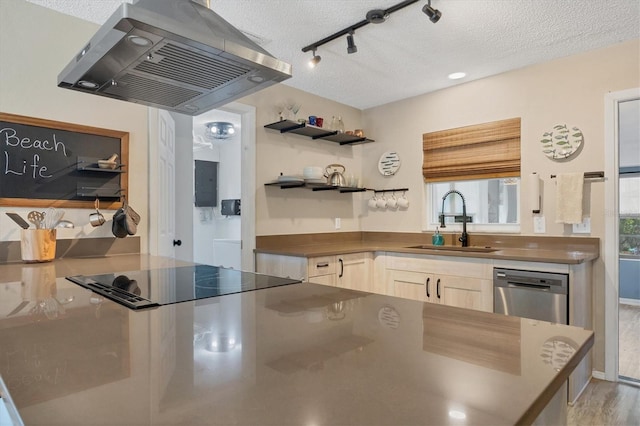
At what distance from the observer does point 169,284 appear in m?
1.38

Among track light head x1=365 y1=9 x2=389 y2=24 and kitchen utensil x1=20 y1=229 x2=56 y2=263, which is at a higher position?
track light head x1=365 y1=9 x2=389 y2=24

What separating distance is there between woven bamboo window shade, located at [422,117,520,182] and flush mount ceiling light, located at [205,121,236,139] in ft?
8.82

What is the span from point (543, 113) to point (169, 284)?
3009 mm

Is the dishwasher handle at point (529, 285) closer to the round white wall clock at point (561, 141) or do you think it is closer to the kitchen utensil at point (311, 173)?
the round white wall clock at point (561, 141)

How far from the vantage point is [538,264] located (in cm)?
242

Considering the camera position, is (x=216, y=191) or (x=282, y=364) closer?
(x=282, y=364)

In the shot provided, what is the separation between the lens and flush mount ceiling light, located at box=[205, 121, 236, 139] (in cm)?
499

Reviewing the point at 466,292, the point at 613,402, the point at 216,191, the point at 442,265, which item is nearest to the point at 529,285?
the point at 466,292

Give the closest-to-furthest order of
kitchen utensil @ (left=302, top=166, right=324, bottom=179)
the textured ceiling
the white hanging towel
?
the textured ceiling, the white hanging towel, kitchen utensil @ (left=302, top=166, right=324, bottom=179)

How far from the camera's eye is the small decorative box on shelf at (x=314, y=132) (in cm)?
331

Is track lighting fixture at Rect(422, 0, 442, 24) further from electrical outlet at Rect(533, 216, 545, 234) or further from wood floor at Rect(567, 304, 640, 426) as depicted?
wood floor at Rect(567, 304, 640, 426)

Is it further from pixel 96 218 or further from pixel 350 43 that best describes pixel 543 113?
pixel 96 218

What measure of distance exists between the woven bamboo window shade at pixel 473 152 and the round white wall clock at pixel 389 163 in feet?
1.02

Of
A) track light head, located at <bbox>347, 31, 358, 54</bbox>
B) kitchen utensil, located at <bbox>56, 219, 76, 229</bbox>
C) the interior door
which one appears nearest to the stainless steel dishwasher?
track light head, located at <bbox>347, 31, 358, 54</bbox>
